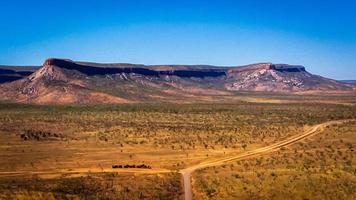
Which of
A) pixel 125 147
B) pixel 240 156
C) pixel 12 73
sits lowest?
pixel 125 147

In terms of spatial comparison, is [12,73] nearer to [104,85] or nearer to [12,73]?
[12,73]

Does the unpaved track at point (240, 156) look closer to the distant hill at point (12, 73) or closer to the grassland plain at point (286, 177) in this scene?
the grassland plain at point (286, 177)

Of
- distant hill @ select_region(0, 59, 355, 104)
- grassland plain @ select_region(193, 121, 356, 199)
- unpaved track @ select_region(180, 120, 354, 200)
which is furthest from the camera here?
distant hill @ select_region(0, 59, 355, 104)

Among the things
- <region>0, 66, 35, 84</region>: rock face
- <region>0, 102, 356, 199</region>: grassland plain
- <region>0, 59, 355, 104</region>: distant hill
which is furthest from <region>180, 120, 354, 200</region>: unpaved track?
<region>0, 66, 35, 84</region>: rock face

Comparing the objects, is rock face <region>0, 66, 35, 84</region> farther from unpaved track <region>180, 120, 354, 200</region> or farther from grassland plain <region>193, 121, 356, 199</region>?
grassland plain <region>193, 121, 356, 199</region>

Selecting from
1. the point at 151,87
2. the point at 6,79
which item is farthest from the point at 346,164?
the point at 6,79

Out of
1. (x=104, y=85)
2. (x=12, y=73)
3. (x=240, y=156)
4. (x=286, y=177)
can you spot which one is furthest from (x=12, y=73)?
(x=286, y=177)

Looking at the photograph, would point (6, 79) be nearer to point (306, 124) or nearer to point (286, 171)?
point (306, 124)

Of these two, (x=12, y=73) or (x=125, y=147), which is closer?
(x=125, y=147)

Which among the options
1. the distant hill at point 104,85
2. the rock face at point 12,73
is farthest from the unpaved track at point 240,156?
the rock face at point 12,73
